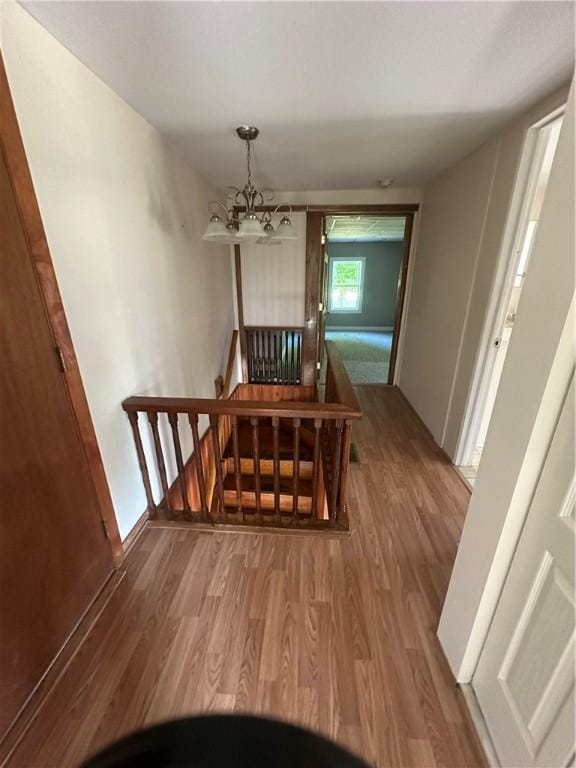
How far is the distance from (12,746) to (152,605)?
532 mm

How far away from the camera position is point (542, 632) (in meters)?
0.82

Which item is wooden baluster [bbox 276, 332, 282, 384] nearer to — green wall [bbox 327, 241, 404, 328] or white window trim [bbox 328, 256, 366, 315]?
green wall [bbox 327, 241, 404, 328]

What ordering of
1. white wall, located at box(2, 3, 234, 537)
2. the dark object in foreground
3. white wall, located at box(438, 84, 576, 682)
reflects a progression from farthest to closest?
white wall, located at box(2, 3, 234, 537) < white wall, located at box(438, 84, 576, 682) < the dark object in foreground

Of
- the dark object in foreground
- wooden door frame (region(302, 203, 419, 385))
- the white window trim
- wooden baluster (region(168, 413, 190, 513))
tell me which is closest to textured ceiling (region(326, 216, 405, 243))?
the white window trim

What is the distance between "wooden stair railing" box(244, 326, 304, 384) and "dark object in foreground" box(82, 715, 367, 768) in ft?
12.4

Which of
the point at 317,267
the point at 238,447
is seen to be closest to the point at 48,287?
the point at 238,447

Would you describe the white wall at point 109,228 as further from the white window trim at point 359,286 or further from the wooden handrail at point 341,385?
the white window trim at point 359,286

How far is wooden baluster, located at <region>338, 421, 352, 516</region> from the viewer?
1686 millimetres

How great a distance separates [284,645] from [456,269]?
2.81 metres

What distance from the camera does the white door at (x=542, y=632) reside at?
74 centimetres

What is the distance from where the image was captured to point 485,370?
219 cm

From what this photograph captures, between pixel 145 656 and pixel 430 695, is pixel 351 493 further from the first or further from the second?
pixel 145 656

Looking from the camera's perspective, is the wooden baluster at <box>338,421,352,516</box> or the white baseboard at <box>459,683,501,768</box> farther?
the wooden baluster at <box>338,421,352,516</box>

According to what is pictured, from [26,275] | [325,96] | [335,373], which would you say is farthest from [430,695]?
[325,96]
